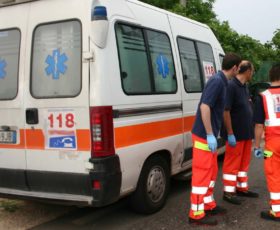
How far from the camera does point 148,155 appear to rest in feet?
16.6

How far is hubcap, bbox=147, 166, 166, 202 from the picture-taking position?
5227 millimetres

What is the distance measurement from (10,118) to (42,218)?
4.49ft

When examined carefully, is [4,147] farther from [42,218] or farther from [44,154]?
[42,218]

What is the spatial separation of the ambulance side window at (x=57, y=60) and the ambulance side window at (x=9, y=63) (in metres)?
0.25

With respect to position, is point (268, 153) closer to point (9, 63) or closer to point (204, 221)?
point (204, 221)

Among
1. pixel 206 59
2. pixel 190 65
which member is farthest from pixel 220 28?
pixel 190 65

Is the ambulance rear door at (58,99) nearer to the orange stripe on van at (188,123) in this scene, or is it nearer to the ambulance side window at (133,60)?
the ambulance side window at (133,60)

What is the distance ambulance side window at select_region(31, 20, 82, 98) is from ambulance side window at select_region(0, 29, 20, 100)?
0.25 meters

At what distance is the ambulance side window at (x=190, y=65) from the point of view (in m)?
6.09

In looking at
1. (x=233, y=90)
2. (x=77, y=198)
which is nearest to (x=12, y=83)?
(x=77, y=198)

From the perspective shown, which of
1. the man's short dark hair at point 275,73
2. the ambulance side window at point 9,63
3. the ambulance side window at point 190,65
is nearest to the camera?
the ambulance side window at point 9,63

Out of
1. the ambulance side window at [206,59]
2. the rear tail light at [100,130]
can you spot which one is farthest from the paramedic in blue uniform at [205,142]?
the ambulance side window at [206,59]

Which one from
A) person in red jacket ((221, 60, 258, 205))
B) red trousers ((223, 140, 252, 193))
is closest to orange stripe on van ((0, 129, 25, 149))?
person in red jacket ((221, 60, 258, 205))

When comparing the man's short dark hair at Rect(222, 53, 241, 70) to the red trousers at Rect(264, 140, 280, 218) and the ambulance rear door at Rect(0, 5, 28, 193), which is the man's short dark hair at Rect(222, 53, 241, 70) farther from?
the ambulance rear door at Rect(0, 5, 28, 193)
